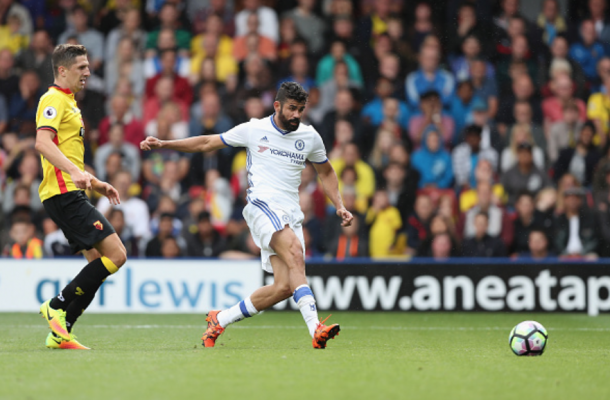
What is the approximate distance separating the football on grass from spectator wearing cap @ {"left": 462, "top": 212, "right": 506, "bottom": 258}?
6.34 metres

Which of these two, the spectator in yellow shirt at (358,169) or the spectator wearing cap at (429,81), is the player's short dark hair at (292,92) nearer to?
the spectator in yellow shirt at (358,169)

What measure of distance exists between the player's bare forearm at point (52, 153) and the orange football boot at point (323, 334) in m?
2.27

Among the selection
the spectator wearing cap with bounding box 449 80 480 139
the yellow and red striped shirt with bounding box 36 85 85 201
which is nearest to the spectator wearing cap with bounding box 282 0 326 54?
the spectator wearing cap with bounding box 449 80 480 139

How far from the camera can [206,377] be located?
6062mm

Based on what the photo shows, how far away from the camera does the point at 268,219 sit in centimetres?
810

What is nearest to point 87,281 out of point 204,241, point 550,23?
point 204,241

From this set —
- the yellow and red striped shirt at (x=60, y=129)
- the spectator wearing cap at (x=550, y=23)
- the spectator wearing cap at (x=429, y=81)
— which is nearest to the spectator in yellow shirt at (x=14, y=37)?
the spectator wearing cap at (x=429, y=81)

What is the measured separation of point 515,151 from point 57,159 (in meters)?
9.14

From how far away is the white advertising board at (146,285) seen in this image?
13.0 meters

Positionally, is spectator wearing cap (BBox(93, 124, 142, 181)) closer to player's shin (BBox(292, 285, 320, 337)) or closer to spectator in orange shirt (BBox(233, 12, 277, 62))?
spectator in orange shirt (BBox(233, 12, 277, 62))

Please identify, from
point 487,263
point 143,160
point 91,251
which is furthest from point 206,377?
point 143,160

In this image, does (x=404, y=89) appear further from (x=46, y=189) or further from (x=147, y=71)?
(x=46, y=189)

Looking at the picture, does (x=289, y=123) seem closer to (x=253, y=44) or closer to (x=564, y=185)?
Result: (x=564, y=185)

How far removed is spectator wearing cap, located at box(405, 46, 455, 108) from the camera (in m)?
16.2
